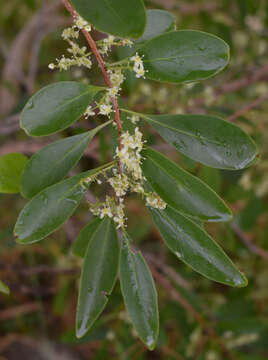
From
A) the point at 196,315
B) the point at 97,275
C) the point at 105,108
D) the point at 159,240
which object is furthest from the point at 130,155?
the point at 159,240

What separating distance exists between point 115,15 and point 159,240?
8.56 ft

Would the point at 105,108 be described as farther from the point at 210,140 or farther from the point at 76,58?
the point at 210,140

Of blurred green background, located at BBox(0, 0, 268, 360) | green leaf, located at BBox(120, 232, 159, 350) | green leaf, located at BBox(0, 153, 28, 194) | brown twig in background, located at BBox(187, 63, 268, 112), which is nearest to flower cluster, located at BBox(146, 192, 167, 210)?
green leaf, located at BBox(120, 232, 159, 350)

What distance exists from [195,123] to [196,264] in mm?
379

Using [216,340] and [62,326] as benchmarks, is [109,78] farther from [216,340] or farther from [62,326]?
[62,326]

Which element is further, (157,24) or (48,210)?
(157,24)

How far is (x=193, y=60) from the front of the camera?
109cm

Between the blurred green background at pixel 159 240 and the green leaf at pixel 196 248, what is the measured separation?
96 centimetres

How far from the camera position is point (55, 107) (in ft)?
3.62

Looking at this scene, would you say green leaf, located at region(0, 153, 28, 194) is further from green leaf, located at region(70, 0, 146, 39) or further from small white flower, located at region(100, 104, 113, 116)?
green leaf, located at region(70, 0, 146, 39)

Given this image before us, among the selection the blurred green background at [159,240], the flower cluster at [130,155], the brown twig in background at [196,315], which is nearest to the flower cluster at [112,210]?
the flower cluster at [130,155]

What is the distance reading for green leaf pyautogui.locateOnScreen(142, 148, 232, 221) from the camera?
1.07 metres

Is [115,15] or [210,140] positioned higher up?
[115,15]

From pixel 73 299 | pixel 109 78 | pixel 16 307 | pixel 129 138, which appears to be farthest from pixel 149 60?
pixel 73 299
